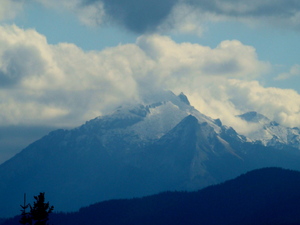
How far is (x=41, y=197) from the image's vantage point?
99750mm

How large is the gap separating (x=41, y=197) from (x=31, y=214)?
2673mm

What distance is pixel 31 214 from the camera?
99.9 m
